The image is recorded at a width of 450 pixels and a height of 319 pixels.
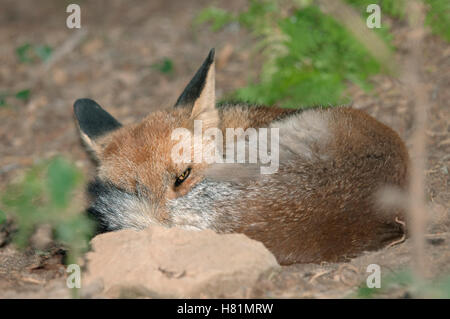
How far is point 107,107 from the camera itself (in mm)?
6938

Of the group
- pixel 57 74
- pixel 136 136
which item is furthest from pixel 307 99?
pixel 57 74

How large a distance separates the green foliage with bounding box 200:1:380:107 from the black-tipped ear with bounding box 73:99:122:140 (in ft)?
5.82

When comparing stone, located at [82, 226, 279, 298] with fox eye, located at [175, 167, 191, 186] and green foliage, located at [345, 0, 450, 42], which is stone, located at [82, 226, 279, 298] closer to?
fox eye, located at [175, 167, 191, 186]

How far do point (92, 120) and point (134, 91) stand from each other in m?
3.03

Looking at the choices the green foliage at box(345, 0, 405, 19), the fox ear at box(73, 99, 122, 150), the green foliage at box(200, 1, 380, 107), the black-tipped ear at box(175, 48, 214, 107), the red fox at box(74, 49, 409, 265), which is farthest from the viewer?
the green foliage at box(200, 1, 380, 107)

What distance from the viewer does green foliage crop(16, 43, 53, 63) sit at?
7.91 meters

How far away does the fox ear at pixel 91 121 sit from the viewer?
423 cm

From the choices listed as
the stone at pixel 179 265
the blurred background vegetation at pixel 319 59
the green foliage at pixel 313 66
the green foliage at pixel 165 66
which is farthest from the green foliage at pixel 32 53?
the stone at pixel 179 265

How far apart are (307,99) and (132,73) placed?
342 cm

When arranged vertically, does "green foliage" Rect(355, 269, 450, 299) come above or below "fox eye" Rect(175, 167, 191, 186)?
below

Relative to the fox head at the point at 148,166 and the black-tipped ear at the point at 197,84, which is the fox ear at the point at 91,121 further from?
the black-tipped ear at the point at 197,84

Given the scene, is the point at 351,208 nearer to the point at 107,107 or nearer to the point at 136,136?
the point at 136,136

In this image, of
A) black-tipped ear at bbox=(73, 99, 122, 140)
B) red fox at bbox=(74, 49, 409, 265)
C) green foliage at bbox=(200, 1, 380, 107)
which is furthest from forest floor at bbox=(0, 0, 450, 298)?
black-tipped ear at bbox=(73, 99, 122, 140)

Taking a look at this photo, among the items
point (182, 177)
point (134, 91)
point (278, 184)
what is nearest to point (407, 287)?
point (278, 184)
